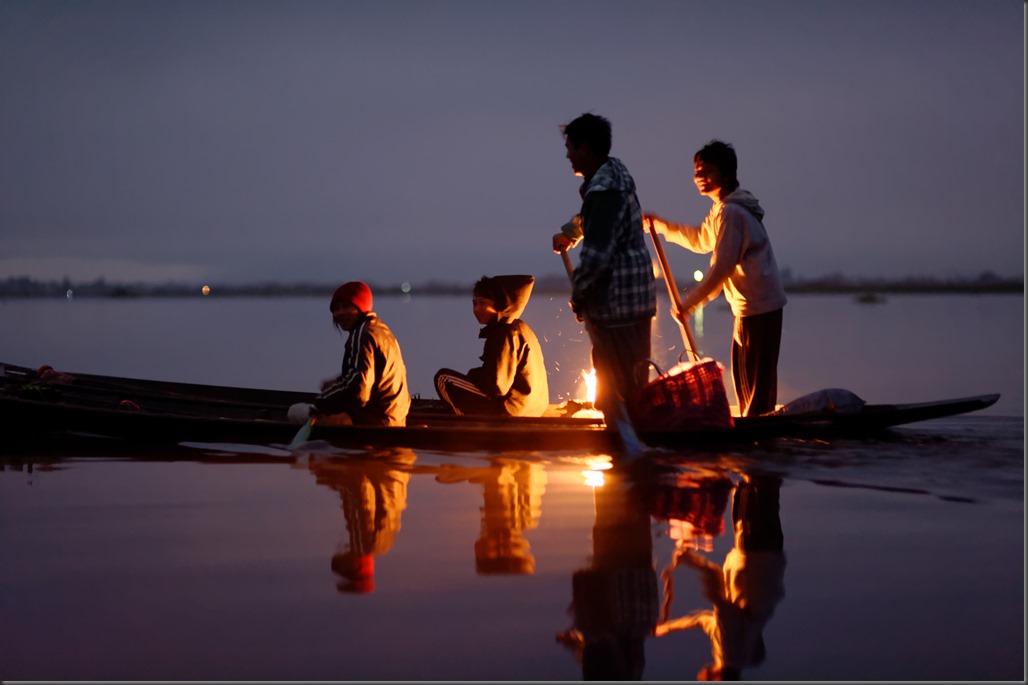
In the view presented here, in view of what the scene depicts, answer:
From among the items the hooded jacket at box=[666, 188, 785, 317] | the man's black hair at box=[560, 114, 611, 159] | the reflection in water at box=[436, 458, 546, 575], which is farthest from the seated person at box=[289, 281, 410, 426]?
the hooded jacket at box=[666, 188, 785, 317]

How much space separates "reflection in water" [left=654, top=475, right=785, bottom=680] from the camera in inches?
136

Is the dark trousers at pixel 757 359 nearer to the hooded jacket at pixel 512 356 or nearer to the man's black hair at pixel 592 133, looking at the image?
the hooded jacket at pixel 512 356

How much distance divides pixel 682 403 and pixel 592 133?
189cm

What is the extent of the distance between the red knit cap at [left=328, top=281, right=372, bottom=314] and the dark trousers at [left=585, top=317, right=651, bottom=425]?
1521mm

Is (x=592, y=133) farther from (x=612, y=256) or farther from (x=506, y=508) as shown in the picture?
(x=506, y=508)

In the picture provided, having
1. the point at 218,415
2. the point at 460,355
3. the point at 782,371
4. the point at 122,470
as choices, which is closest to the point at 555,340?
the point at 460,355

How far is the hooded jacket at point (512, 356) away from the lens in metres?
7.66

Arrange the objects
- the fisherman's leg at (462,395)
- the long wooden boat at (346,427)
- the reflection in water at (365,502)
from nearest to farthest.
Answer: the reflection in water at (365,502) < the long wooden boat at (346,427) < the fisherman's leg at (462,395)

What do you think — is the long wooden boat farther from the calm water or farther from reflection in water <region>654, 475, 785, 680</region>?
reflection in water <region>654, 475, 785, 680</region>

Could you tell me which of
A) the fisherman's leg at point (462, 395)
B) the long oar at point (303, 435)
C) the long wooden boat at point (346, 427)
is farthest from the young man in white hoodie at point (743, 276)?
the long oar at point (303, 435)

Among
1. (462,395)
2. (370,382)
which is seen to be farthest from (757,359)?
(370,382)

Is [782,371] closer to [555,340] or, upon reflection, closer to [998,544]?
[555,340]

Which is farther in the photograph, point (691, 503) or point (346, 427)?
point (346, 427)

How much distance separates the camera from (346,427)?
23.8 ft
